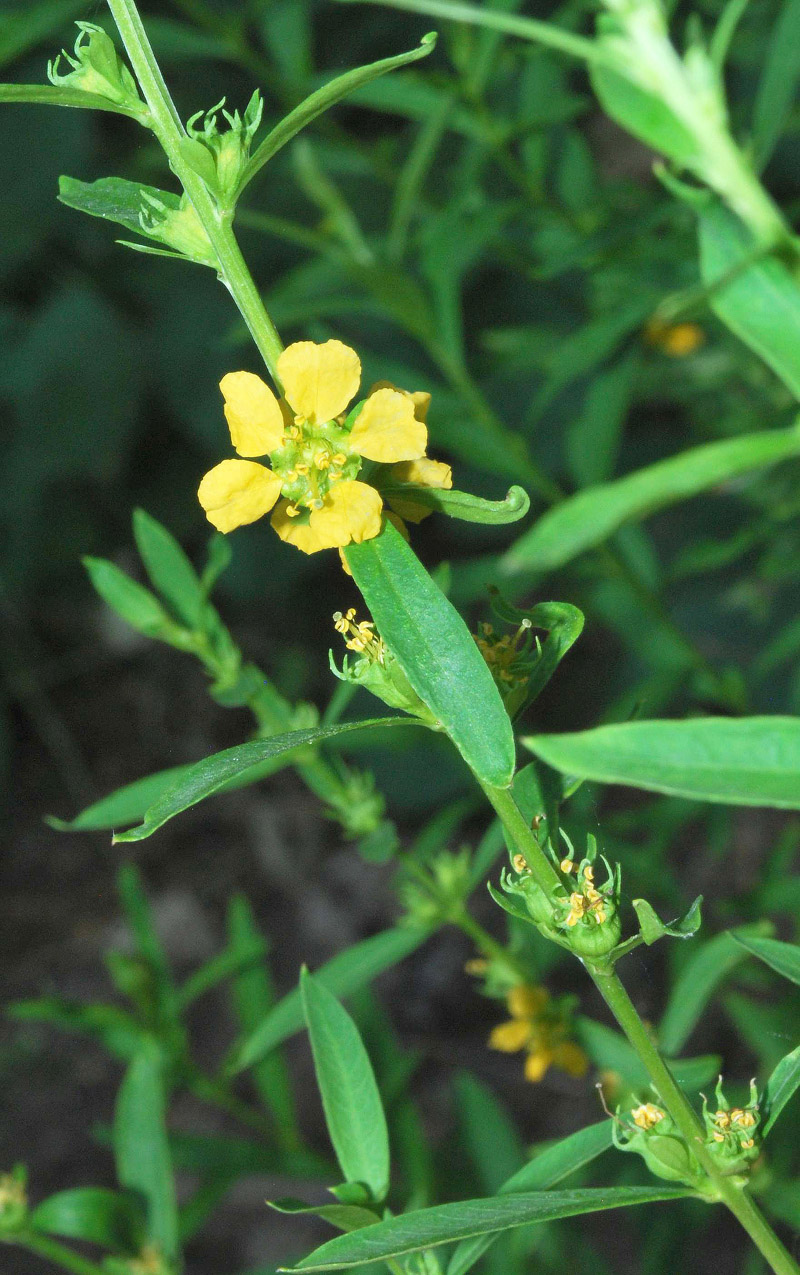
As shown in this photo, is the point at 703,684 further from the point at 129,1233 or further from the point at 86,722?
the point at 86,722

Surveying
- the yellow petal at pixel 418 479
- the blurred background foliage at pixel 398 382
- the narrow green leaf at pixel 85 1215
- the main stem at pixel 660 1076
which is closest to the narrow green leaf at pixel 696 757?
the main stem at pixel 660 1076

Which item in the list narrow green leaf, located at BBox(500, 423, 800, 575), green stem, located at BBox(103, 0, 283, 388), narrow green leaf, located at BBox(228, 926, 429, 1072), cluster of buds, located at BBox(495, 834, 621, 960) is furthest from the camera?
narrow green leaf, located at BBox(228, 926, 429, 1072)

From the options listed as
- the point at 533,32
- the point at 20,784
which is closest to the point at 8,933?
the point at 20,784

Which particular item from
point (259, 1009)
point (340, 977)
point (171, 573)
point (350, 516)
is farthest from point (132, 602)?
point (259, 1009)

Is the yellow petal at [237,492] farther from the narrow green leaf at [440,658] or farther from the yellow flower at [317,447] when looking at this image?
the narrow green leaf at [440,658]

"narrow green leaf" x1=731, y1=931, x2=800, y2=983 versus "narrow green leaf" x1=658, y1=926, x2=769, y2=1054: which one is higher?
"narrow green leaf" x1=731, y1=931, x2=800, y2=983

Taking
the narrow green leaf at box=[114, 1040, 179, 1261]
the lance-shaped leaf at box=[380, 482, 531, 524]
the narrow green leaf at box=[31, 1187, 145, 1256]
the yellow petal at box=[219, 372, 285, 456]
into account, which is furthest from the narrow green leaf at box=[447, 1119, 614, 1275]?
the narrow green leaf at box=[114, 1040, 179, 1261]

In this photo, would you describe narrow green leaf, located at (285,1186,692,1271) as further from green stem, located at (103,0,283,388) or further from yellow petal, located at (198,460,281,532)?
green stem, located at (103,0,283,388)
